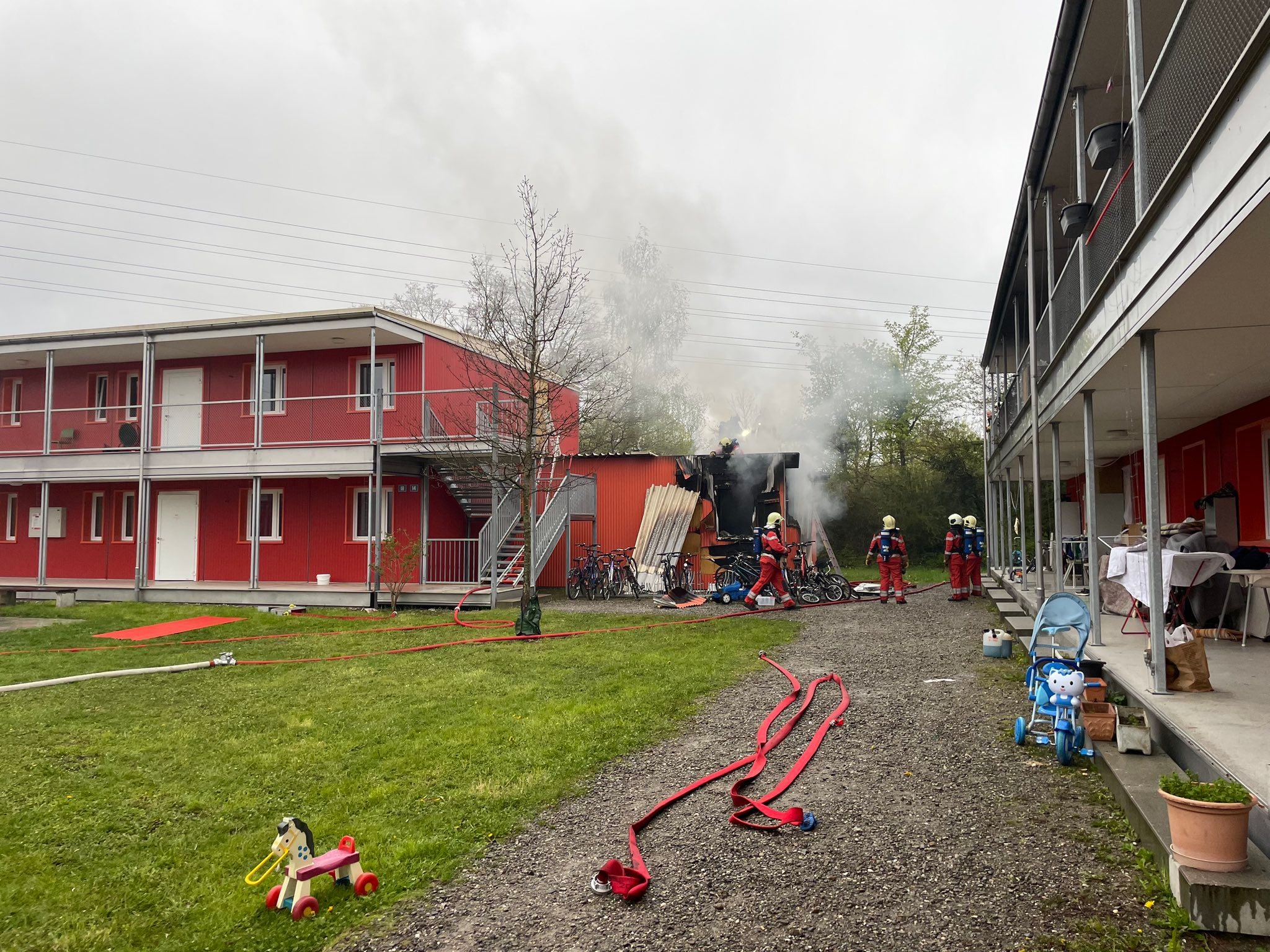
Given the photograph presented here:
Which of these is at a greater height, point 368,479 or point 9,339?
point 9,339

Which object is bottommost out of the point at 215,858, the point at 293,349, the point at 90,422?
the point at 215,858

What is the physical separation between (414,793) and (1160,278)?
5499 mm

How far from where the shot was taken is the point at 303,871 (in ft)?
12.1

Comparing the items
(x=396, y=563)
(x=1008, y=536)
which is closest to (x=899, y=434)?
(x=1008, y=536)

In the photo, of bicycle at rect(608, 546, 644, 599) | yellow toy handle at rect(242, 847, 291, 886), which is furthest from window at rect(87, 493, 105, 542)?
yellow toy handle at rect(242, 847, 291, 886)

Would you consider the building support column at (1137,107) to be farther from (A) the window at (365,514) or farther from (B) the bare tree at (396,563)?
(A) the window at (365,514)

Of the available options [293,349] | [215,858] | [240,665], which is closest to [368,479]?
[293,349]

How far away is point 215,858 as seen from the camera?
4.30 metres

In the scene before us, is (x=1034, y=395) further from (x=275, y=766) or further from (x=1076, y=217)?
(x=275, y=766)

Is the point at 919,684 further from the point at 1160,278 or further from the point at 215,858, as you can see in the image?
the point at 215,858

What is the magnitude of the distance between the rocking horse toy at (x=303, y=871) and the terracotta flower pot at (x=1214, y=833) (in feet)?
11.2

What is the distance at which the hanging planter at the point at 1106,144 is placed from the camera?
770cm

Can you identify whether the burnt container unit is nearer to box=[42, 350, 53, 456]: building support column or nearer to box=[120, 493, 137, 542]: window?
box=[120, 493, 137, 542]: window

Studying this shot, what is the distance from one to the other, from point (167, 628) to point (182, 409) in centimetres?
881
